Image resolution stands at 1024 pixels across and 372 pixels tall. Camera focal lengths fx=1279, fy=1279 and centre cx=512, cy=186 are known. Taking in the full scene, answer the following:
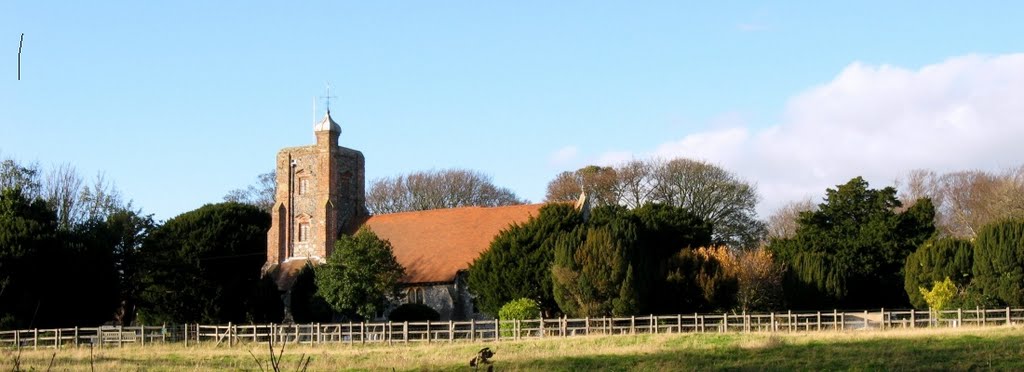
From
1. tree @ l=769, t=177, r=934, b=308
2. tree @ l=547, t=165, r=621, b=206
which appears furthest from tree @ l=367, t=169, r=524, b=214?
tree @ l=769, t=177, r=934, b=308

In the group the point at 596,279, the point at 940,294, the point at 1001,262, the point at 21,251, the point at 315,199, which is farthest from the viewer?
the point at 315,199

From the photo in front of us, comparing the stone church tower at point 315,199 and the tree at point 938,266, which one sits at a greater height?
the stone church tower at point 315,199

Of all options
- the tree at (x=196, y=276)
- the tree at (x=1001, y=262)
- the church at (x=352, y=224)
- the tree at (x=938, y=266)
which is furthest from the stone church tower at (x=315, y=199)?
the tree at (x=1001, y=262)

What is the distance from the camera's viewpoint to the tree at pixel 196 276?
194 ft

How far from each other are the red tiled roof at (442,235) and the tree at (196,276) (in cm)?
690

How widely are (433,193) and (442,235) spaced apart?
2243cm

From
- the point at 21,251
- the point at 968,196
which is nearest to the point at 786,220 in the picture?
the point at 968,196

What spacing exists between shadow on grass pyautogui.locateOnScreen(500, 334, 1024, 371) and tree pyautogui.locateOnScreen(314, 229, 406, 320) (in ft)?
80.0

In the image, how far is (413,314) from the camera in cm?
5372

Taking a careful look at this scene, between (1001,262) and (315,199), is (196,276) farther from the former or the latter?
(1001,262)

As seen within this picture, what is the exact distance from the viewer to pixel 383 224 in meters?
65.1

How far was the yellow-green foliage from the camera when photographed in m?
50.4

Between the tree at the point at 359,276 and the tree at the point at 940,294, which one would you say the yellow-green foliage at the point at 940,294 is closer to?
the tree at the point at 940,294

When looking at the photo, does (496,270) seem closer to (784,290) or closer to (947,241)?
(784,290)
